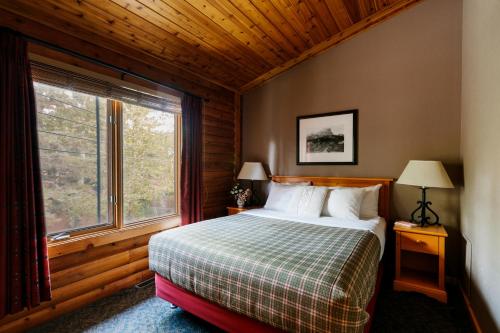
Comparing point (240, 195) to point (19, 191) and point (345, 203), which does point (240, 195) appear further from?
point (19, 191)

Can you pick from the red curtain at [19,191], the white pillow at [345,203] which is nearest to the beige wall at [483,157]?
the white pillow at [345,203]

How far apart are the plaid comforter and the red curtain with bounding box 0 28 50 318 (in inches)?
32.1

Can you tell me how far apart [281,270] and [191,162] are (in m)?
2.05

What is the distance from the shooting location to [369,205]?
2691 millimetres

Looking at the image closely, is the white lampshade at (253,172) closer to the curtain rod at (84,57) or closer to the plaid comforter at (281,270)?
Result: the plaid comforter at (281,270)

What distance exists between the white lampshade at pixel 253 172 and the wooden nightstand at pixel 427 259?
1.75 meters

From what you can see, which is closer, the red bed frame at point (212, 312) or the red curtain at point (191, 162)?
the red bed frame at point (212, 312)

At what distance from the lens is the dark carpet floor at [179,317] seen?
1860mm

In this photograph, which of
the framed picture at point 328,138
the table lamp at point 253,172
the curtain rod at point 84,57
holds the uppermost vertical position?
the curtain rod at point 84,57

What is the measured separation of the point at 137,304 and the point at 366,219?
7.85 ft

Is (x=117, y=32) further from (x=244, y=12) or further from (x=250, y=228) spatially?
(x=250, y=228)

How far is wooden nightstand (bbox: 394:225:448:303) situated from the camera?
2.22 meters

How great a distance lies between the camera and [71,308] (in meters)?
2.11

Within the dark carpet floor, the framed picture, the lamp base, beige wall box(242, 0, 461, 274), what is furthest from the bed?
the framed picture
